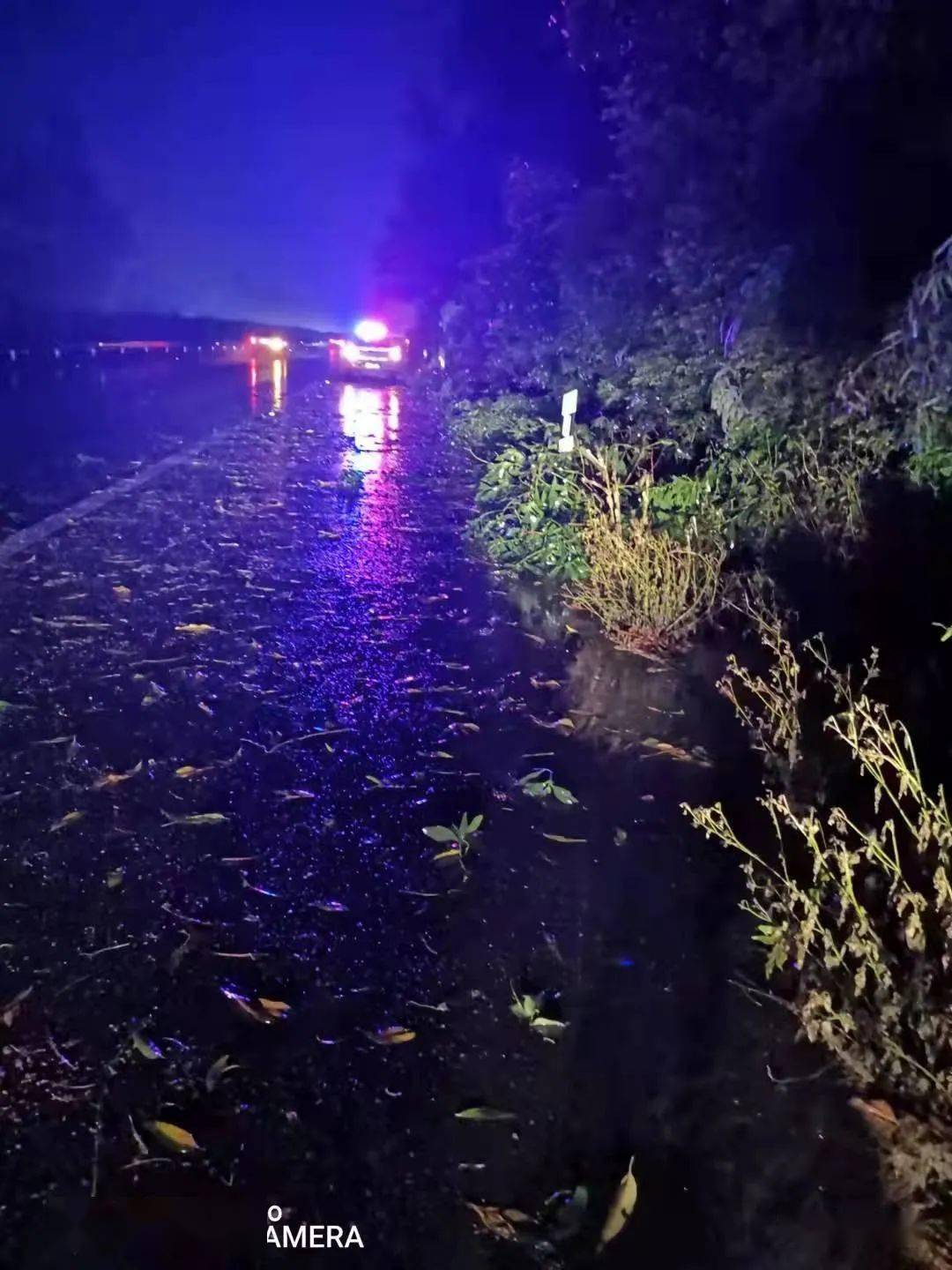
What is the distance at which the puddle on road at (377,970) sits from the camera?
→ 101 inches

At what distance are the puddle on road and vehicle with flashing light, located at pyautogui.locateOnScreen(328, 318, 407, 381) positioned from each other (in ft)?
90.4

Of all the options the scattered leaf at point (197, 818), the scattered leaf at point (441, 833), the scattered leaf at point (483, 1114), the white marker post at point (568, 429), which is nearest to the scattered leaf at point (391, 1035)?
the scattered leaf at point (483, 1114)

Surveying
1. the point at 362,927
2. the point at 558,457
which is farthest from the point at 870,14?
the point at 362,927

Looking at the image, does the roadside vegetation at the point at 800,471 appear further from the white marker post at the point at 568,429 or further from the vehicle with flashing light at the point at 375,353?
the vehicle with flashing light at the point at 375,353

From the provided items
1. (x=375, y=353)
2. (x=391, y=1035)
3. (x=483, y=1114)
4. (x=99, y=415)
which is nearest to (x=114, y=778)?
(x=391, y=1035)

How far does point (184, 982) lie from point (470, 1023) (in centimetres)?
96

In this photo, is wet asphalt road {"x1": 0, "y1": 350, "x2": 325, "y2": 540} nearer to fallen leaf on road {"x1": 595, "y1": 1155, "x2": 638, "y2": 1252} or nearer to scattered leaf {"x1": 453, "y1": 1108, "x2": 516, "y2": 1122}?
scattered leaf {"x1": 453, "y1": 1108, "x2": 516, "y2": 1122}

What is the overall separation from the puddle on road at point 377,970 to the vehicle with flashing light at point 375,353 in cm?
2754

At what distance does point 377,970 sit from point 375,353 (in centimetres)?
3127

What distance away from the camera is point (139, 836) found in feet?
13.9

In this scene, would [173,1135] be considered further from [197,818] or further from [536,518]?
[536,518]

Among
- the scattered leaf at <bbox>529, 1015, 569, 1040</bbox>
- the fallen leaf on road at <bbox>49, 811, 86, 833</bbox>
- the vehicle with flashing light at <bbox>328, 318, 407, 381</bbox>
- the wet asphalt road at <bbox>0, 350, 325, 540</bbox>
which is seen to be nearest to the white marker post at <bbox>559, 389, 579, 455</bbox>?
the wet asphalt road at <bbox>0, 350, 325, 540</bbox>

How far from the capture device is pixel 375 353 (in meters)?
32.8

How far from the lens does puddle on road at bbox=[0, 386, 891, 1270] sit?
2568 mm
